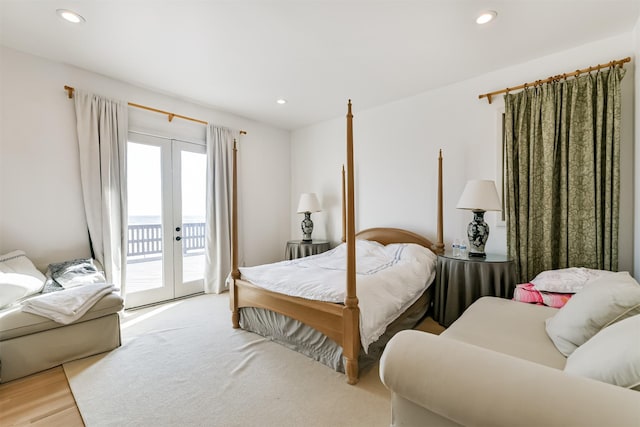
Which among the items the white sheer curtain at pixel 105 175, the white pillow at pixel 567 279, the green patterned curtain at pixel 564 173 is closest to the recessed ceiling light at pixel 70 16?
the white sheer curtain at pixel 105 175

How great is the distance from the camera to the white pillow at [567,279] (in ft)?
6.70

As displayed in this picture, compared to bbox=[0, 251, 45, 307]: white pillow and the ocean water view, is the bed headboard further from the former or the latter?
bbox=[0, 251, 45, 307]: white pillow

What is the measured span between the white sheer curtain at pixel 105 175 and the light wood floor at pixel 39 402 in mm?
1146

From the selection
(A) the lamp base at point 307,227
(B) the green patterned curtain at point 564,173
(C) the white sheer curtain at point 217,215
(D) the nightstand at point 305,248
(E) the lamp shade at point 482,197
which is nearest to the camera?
(B) the green patterned curtain at point 564,173

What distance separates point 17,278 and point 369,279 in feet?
9.12

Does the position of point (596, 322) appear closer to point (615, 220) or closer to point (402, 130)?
point (615, 220)

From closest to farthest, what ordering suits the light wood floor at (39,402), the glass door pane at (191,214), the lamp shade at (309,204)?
the light wood floor at (39,402) < the glass door pane at (191,214) < the lamp shade at (309,204)

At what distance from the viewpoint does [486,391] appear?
813mm

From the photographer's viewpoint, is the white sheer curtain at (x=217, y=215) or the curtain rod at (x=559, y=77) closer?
the curtain rod at (x=559, y=77)

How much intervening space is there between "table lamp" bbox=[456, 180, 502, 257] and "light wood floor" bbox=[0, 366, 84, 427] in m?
3.23

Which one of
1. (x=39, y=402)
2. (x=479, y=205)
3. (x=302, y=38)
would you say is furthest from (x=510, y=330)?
(x=39, y=402)

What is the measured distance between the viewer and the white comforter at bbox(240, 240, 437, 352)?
1.96m

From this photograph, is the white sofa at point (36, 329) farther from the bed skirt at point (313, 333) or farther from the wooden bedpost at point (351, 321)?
the wooden bedpost at point (351, 321)

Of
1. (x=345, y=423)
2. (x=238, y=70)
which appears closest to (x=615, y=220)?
(x=345, y=423)
